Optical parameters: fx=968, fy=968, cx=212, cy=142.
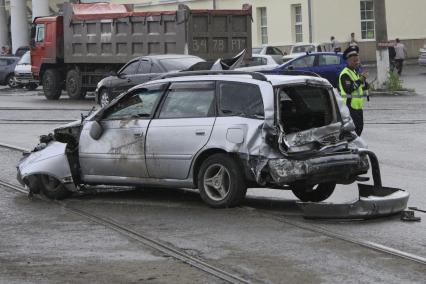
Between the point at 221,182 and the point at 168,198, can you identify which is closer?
the point at 221,182

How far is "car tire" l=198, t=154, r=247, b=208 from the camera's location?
10398 mm

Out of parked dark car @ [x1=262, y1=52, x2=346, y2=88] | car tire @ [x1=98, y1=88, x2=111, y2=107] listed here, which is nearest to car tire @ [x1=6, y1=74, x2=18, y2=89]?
parked dark car @ [x1=262, y1=52, x2=346, y2=88]

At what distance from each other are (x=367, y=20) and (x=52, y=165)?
37.5m

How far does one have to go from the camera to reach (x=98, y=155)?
454 inches

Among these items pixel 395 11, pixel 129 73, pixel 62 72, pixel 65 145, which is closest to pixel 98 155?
pixel 65 145

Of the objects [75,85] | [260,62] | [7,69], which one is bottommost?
[75,85]

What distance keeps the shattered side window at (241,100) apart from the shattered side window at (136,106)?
0.96 m

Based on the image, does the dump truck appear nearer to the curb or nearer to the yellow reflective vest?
the curb

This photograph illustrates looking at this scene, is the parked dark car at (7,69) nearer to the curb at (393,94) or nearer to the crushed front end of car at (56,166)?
the curb at (393,94)

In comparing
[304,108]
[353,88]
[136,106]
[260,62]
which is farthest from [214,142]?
[260,62]

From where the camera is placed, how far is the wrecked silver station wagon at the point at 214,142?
1025 centimetres

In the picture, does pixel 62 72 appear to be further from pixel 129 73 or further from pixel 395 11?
pixel 395 11

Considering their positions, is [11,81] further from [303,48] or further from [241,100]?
[241,100]

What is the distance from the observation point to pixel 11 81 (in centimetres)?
4447
